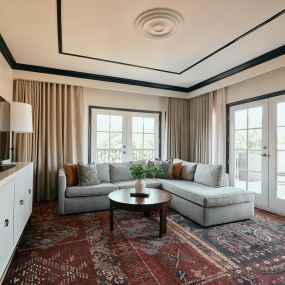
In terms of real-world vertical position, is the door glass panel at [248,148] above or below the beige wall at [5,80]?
below

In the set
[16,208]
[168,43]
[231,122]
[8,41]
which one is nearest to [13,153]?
[8,41]

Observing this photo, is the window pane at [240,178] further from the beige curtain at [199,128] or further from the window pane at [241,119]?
the window pane at [241,119]

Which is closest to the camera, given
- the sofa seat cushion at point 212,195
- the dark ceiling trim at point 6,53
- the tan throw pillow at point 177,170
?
the sofa seat cushion at point 212,195

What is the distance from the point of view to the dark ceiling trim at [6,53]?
299cm

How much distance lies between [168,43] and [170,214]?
8.66 ft

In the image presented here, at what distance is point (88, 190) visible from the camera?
3.37m

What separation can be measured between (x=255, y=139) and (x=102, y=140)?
3195 mm

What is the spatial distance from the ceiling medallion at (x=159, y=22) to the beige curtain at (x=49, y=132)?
2282mm

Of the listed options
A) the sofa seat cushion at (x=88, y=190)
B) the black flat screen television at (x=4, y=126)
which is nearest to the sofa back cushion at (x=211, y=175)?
the sofa seat cushion at (x=88, y=190)

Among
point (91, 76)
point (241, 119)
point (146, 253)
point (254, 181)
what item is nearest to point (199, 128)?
point (241, 119)

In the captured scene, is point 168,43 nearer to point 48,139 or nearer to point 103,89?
point 103,89

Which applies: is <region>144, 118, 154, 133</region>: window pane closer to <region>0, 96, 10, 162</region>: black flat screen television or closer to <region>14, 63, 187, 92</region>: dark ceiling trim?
<region>14, 63, 187, 92</region>: dark ceiling trim

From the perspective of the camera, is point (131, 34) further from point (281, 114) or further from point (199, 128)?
point (199, 128)

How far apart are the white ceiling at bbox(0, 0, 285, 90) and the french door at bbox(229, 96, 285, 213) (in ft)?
3.13
